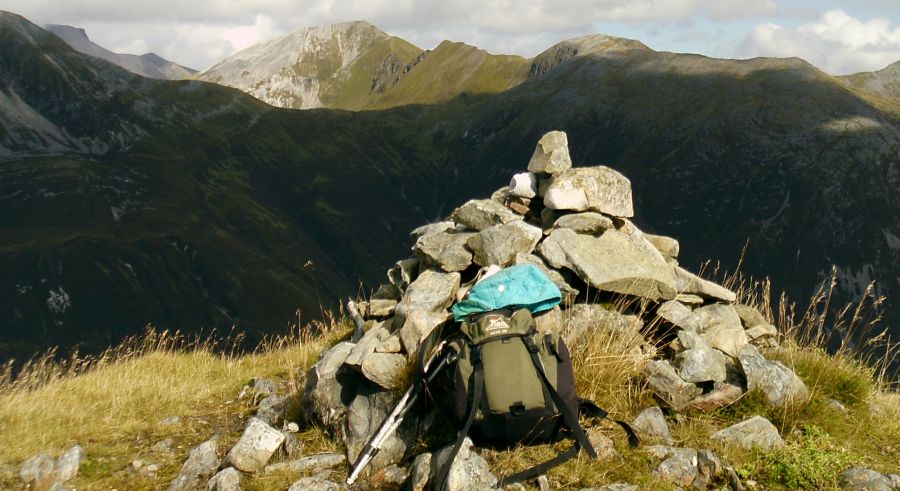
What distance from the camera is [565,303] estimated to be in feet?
29.7

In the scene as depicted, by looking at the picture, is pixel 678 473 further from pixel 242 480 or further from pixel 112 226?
pixel 112 226

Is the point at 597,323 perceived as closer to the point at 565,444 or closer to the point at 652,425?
the point at 652,425

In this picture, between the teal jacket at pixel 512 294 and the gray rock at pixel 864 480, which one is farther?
the teal jacket at pixel 512 294

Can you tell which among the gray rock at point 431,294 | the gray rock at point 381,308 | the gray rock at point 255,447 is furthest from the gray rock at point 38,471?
the gray rock at point 381,308

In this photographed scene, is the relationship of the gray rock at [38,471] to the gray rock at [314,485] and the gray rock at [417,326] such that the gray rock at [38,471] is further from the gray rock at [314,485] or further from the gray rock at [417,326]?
the gray rock at [417,326]

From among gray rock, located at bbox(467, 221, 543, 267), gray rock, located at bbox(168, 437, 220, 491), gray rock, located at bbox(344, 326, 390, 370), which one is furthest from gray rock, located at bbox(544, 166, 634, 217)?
gray rock, located at bbox(168, 437, 220, 491)

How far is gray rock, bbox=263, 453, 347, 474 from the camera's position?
7141mm

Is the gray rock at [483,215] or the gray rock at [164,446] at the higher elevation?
the gray rock at [483,215]

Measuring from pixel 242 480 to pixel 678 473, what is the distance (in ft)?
14.2

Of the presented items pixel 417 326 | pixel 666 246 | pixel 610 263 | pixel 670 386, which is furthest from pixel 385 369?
pixel 666 246

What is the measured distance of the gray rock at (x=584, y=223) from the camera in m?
10.1

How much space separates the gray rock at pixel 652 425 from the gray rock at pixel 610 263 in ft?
7.19

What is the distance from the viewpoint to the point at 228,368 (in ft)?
39.9

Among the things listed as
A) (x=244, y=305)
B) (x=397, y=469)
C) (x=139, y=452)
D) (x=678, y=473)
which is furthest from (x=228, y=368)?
(x=244, y=305)
